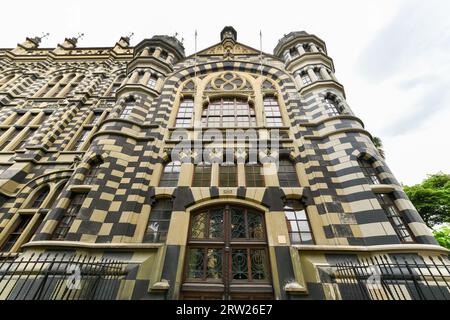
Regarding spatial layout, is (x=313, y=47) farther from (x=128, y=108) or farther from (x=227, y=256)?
(x=227, y=256)

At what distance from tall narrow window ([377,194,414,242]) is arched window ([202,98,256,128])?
704 cm

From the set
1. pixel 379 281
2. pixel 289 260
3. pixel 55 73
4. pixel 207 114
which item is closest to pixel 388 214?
pixel 379 281

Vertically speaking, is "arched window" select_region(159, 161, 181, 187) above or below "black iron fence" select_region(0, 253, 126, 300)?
above

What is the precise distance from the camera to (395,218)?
24.4 ft

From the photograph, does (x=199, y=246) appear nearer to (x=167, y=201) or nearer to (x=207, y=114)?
(x=167, y=201)

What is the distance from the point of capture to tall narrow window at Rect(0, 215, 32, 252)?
8812 mm

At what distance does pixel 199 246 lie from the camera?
23.6 feet

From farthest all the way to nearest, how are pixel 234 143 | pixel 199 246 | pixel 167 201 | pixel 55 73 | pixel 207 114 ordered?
1. pixel 55 73
2. pixel 207 114
3. pixel 234 143
4. pixel 167 201
5. pixel 199 246

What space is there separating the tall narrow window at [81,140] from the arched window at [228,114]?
831 cm

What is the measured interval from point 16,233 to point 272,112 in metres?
14.9

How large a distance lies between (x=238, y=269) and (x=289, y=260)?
178cm

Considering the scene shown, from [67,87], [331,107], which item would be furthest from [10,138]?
[331,107]

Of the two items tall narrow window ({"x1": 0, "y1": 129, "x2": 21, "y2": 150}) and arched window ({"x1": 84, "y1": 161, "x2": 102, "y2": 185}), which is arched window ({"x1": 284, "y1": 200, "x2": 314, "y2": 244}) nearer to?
arched window ({"x1": 84, "y1": 161, "x2": 102, "y2": 185})

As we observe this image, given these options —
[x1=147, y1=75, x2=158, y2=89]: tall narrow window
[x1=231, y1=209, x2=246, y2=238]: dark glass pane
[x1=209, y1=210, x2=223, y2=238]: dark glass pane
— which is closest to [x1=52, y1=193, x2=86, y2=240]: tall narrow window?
[x1=209, y1=210, x2=223, y2=238]: dark glass pane
